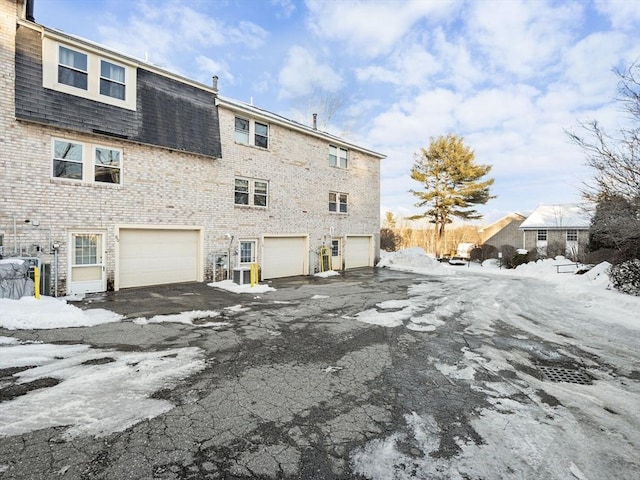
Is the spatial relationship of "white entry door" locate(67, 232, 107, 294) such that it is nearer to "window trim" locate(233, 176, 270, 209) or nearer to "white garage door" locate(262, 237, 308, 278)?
"window trim" locate(233, 176, 270, 209)

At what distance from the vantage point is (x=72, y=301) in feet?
27.9

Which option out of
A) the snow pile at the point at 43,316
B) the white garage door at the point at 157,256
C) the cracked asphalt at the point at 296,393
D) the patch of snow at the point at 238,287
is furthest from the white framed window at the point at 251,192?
the snow pile at the point at 43,316

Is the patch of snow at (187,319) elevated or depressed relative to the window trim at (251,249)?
depressed

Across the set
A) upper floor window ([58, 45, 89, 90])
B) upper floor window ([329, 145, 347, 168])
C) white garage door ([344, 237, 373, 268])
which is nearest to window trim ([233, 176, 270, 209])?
upper floor window ([329, 145, 347, 168])

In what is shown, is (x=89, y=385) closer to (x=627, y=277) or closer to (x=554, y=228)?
(x=627, y=277)

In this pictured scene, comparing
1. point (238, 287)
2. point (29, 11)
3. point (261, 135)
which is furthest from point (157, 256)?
point (29, 11)

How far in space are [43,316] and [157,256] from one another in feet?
17.4

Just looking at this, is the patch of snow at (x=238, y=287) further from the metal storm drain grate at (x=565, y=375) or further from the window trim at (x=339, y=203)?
the metal storm drain grate at (x=565, y=375)

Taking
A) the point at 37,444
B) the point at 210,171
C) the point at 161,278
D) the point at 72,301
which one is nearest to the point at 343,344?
the point at 37,444

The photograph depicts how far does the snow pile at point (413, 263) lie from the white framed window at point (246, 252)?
9.55 metres

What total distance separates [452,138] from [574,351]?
27.4 m

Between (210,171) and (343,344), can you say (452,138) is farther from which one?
(343,344)

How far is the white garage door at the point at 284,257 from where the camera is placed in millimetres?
14773

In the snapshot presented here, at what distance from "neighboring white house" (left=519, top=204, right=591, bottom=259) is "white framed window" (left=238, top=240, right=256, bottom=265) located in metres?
22.4
